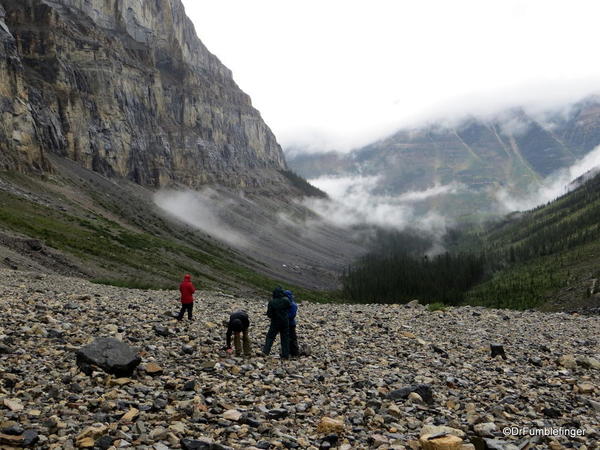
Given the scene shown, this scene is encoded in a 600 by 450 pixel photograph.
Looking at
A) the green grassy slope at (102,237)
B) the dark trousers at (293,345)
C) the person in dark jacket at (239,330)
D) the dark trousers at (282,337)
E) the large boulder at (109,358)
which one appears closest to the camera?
the large boulder at (109,358)

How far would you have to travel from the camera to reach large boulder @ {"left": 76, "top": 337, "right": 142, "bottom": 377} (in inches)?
494

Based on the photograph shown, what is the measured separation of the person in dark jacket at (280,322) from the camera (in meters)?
18.0

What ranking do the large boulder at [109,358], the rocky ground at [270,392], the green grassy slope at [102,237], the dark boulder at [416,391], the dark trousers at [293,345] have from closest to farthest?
the rocky ground at [270,392], the large boulder at [109,358], the dark boulder at [416,391], the dark trousers at [293,345], the green grassy slope at [102,237]

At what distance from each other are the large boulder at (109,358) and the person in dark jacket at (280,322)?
6.35 metres

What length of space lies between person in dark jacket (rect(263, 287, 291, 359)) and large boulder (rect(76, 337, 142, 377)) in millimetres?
6348

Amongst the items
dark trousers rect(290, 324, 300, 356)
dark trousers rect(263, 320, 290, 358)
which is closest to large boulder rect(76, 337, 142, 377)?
dark trousers rect(263, 320, 290, 358)

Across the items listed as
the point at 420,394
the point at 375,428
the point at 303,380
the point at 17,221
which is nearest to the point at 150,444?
the point at 375,428

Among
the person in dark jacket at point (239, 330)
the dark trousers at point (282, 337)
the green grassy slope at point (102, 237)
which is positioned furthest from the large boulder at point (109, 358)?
the green grassy slope at point (102, 237)

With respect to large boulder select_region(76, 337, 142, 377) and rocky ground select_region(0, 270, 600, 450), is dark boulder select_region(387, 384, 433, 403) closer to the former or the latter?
rocky ground select_region(0, 270, 600, 450)

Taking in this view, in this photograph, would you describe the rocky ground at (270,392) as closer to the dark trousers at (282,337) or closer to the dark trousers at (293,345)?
the dark trousers at (282,337)

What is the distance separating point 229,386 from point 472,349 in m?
13.9

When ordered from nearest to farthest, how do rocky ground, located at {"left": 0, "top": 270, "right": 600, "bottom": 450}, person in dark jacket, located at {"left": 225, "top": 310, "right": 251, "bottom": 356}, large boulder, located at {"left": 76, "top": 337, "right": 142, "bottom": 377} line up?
1. rocky ground, located at {"left": 0, "top": 270, "right": 600, "bottom": 450}
2. large boulder, located at {"left": 76, "top": 337, "right": 142, "bottom": 377}
3. person in dark jacket, located at {"left": 225, "top": 310, "right": 251, "bottom": 356}

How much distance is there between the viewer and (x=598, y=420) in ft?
40.0

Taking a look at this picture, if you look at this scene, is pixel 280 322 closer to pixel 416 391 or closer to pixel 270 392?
pixel 270 392
